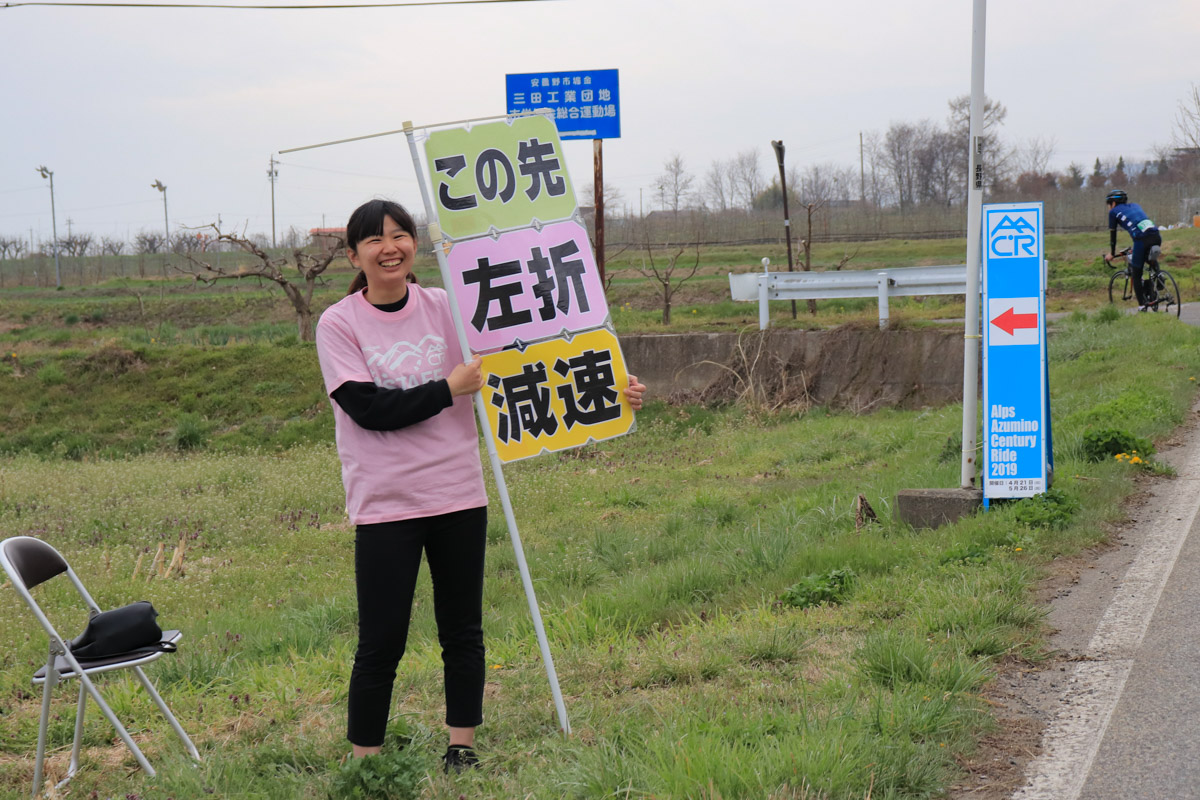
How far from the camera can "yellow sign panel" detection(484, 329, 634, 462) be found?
392 centimetres

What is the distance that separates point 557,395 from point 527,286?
0.44 m

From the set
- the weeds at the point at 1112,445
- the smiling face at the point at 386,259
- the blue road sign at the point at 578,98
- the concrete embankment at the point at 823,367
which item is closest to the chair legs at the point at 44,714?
the smiling face at the point at 386,259

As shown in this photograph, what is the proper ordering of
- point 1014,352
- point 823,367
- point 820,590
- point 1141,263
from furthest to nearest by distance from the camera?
point 823,367 < point 1141,263 < point 1014,352 < point 820,590

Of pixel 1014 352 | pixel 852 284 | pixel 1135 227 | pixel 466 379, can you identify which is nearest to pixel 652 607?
pixel 466 379

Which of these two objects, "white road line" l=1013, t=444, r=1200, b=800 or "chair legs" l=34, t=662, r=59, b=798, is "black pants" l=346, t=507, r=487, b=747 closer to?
"chair legs" l=34, t=662, r=59, b=798

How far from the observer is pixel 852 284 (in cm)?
1620

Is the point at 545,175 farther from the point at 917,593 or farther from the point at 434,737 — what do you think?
the point at 917,593

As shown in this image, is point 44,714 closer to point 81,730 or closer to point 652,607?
point 81,730

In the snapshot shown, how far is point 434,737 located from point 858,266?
107ft

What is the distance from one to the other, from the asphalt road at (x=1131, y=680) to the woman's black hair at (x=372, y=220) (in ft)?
8.87

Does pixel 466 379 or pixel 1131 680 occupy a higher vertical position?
pixel 466 379

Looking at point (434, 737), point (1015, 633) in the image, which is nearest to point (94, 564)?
point (434, 737)

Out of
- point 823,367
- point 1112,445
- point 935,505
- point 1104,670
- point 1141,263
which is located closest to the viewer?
point 1104,670

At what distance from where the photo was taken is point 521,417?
3.95 meters
